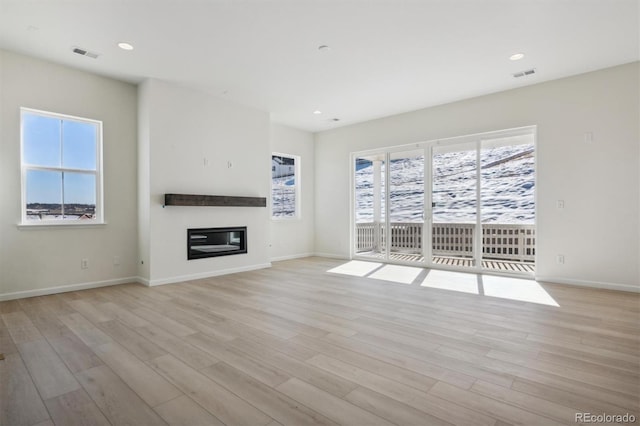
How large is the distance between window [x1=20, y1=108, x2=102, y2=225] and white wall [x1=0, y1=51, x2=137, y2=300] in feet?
0.33

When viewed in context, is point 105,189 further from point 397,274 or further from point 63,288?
point 397,274

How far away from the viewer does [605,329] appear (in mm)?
2799

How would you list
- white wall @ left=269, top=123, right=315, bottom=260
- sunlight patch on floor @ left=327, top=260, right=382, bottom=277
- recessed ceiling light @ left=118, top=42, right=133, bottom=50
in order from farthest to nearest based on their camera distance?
white wall @ left=269, top=123, right=315, bottom=260
sunlight patch on floor @ left=327, top=260, right=382, bottom=277
recessed ceiling light @ left=118, top=42, right=133, bottom=50

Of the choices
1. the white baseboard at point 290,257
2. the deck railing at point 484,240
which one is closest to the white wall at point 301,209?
the white baseboard at point 290,257

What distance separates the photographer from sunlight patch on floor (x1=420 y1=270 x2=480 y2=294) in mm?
4323

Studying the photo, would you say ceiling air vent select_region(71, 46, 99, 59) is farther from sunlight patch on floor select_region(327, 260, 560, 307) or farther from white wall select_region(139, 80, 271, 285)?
sunlight patch on floor select_region(327, 260, 560, 307)

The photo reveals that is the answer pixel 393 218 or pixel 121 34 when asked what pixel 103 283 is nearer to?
pixel 121 34

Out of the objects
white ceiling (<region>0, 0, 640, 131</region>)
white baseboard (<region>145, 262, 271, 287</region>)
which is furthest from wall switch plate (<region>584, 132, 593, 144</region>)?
white baseboard (<region>145, 262, 271, 287</region>)

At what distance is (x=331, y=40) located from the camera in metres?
3.50

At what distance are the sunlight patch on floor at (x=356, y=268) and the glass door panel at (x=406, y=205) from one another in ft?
1.96

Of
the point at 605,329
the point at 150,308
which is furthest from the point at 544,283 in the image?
the point at 150,308

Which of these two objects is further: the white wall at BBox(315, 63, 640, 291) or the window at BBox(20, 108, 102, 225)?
the white wall at BBox(315, 63, 640, 291)

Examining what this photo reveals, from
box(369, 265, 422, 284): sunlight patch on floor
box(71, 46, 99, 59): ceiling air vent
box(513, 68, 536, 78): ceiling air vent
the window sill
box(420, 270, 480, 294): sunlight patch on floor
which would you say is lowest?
box(420, 270, 480, 294): sunlight patch on floor

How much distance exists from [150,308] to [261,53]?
314 centimetres
